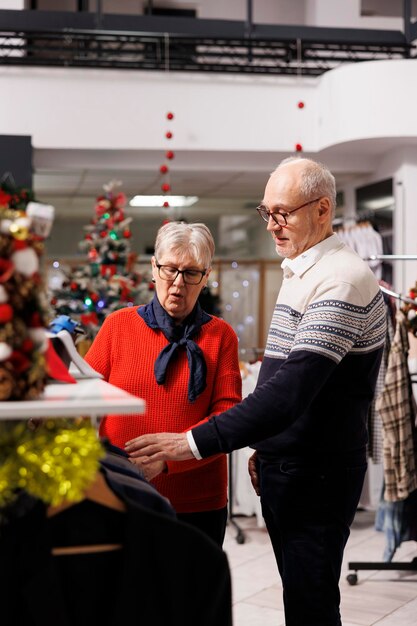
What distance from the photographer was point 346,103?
8078 millimetres

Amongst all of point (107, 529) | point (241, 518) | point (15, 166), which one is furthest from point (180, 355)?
point (15, 166)

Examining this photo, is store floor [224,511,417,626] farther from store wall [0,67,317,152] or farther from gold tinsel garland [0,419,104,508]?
store wall [0,67,317,152]

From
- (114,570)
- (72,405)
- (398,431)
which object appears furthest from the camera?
(398,431)

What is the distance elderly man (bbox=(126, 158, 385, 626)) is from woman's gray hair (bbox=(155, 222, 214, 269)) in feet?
0.82

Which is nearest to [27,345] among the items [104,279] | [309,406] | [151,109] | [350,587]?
[309,406]

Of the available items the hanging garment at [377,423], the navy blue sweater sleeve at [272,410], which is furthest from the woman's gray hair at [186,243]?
the hanging garment at [377,423]

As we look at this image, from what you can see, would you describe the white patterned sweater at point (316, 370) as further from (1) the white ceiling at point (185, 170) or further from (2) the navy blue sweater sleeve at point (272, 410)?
(1) the white ceiling at point (185, 170)

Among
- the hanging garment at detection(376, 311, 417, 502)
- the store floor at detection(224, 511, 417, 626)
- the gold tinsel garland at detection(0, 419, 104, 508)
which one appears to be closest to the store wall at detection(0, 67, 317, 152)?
the store floor at detection(224, 511, 417, 626)

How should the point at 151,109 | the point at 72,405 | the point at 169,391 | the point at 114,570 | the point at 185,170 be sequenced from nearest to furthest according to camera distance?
the point at 72,405
the point at 114,570
the point at 169,391
the point at 151,109
the point at 185,170

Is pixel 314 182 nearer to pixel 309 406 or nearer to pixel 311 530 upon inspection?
pixel 309 406

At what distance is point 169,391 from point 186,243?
1.47ft

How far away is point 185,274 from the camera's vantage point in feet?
8.70

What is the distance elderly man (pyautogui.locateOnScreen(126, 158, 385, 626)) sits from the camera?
7.38 feet

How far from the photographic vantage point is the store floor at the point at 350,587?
4250 millimetres
